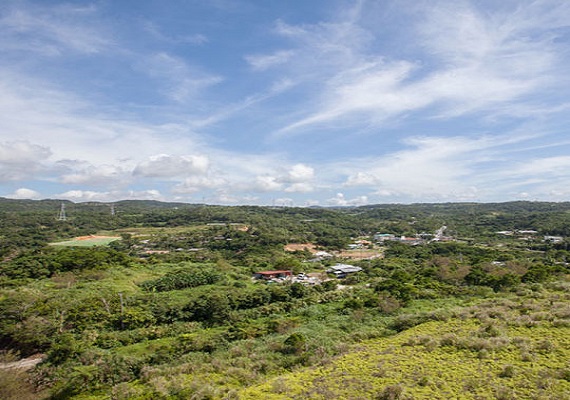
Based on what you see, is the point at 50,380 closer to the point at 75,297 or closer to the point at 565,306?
the point at 75,297

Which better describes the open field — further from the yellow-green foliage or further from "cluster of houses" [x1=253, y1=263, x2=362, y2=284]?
the yellow-green foliage

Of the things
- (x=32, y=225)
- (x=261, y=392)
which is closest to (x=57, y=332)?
(x=261, y=392)

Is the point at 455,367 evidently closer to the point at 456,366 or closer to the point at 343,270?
the point at 456,366

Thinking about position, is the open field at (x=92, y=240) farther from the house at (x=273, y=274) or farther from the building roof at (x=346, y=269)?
the building roof at (x=346, y=269)

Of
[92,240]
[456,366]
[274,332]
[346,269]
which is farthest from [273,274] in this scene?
[92,240]

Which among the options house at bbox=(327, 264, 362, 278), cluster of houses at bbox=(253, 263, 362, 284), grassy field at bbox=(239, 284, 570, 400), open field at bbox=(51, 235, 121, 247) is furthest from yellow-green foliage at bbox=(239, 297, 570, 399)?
open field at bbox=(51, 235, 121, 247)

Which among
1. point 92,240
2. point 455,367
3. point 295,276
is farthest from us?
point 92,240

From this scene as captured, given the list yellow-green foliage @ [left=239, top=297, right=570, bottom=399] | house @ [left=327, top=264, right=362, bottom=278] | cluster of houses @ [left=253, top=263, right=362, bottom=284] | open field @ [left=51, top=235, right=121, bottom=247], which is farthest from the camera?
open field @ [left=51, top=235, right=121, bottom=247]

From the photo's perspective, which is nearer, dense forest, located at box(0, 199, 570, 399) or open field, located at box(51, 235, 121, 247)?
dense forest, located at box(0, 199, 570, 399)
